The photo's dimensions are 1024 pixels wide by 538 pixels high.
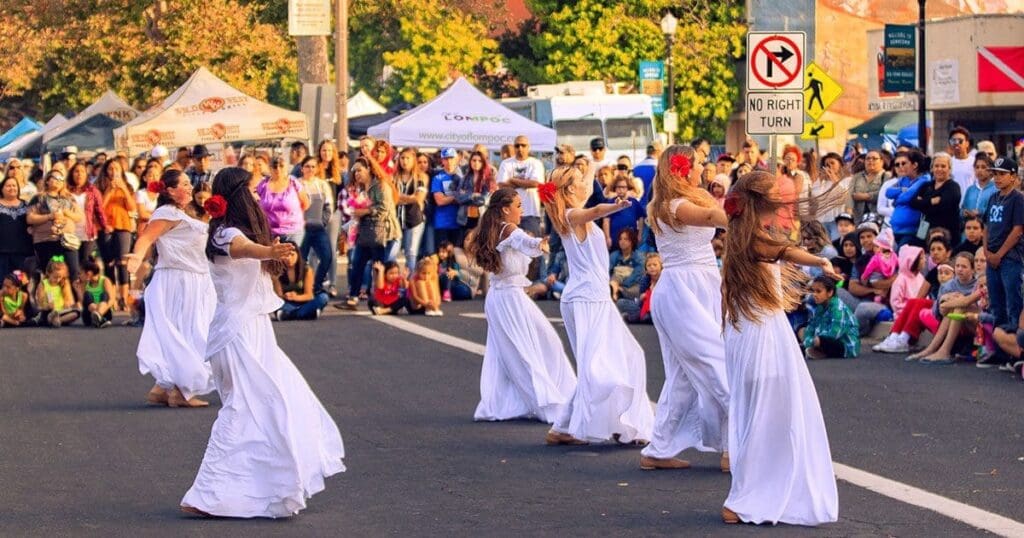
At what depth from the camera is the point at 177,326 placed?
15.1 meters

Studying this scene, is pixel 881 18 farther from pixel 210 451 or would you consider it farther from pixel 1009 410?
pixel 210 451

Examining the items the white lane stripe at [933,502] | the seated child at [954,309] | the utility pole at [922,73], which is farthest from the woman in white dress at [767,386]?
the utility pole at [922,73]

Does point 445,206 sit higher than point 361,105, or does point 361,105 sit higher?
point 361,105

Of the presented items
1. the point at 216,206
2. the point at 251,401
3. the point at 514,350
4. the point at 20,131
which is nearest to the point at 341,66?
the point at 514,350

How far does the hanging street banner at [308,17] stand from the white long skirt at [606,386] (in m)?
18.9

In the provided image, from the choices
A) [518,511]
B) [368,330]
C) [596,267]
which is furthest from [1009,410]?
[368,330]

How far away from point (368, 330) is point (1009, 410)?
28.1ft

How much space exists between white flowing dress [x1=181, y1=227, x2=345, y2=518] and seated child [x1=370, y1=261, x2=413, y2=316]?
12.5 metres

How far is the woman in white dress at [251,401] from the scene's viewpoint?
9711 millimetres

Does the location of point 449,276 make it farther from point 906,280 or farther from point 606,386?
point 606,386

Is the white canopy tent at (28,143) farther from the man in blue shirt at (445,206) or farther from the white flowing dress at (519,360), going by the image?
the white flowing dress at (519,360)

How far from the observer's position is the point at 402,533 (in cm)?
926

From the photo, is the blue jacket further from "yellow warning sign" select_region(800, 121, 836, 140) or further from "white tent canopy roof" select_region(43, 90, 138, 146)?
"white tent canopy roof" select_region(43, 90, 138, 146)

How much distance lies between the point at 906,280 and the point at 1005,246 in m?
2.57
